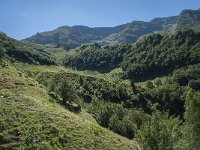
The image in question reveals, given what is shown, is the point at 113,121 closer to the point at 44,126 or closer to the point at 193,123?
the point at 44,126

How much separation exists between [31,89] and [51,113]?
23.8m

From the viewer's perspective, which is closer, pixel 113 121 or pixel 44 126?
pixel 44 126

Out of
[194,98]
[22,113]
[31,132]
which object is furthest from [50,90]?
[31,132]

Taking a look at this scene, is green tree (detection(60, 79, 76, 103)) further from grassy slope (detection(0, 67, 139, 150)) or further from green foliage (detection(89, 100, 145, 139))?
grassy slope (detection(0, 67, 139, 150))

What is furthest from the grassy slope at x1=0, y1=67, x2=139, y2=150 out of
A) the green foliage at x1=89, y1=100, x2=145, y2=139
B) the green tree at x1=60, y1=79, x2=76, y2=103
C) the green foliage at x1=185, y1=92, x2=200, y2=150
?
the green foliage at x1=89, y1=100, x2=145, y2=139

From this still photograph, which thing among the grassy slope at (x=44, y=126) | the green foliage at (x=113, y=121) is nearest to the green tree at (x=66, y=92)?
the green foliage at (x=113, y=121)

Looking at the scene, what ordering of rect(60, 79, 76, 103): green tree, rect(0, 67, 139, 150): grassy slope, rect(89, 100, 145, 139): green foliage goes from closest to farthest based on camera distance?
rect(0, 67, 139, 150): grassy slope, rect(89, 100, 145, 139): green foliage, rect(60, 79, 76, 103): green tree

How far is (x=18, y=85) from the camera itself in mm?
105000

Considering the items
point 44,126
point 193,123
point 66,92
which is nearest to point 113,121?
point 66,92

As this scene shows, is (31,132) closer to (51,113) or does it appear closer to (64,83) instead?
(51,113)

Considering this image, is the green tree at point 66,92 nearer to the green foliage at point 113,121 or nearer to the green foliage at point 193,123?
the green foliage at point 113,121

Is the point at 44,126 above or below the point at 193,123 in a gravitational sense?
below

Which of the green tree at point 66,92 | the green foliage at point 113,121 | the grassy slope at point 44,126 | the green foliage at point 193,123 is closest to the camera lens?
the grassy slope at point 44,126

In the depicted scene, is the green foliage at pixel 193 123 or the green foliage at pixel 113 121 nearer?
the green foliage at pixel 193 123
